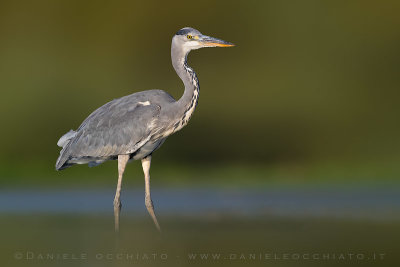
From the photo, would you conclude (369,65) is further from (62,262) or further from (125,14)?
(62,262)

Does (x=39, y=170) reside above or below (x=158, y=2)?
below

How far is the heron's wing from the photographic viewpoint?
41.8 ft

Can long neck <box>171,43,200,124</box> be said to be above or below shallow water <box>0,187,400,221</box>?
above

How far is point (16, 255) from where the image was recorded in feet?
31.4

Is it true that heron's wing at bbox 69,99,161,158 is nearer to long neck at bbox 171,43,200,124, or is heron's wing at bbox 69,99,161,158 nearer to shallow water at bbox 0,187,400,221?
long neck at bbox 171,43,200,124

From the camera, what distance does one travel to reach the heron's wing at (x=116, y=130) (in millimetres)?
12750

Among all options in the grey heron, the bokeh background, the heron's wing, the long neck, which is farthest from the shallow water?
the long neck

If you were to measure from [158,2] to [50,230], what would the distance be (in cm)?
1352

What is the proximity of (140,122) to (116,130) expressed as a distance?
389mm

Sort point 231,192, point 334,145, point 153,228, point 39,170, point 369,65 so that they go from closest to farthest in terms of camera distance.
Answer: point 153,228 < point 231,192 < point 39,170 < point 334,145 < point 369,65

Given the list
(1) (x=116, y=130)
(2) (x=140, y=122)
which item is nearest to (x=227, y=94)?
(1) (x=116, y=130)

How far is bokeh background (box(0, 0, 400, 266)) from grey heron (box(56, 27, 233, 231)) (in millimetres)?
2134

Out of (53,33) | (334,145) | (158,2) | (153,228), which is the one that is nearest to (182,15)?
(158,2)

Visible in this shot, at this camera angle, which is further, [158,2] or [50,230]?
[158,2]
